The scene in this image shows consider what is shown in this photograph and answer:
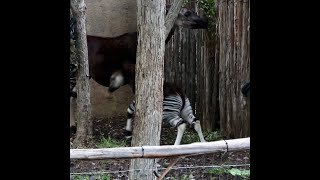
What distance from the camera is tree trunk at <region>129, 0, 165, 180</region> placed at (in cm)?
376

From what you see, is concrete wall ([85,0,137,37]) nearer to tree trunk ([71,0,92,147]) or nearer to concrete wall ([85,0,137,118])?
concrete wall ([85,0,137,118])

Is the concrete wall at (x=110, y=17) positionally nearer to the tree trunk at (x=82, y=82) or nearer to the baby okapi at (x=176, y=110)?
the baby okapi at (x=176, y=110)

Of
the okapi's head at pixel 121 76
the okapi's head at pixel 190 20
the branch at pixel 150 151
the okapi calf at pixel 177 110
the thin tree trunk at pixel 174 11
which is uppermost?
the thin tree trunk at pixel 174 11

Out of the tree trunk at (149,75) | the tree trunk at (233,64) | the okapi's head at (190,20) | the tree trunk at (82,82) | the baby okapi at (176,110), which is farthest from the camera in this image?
the okapi's head at (190,20)

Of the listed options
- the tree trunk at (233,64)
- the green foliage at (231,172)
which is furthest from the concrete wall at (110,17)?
the green foliage at (231,172)

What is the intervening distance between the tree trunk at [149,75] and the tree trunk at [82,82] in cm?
174

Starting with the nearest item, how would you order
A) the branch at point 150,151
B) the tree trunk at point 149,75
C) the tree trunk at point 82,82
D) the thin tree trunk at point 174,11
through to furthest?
the branch at point 150,151 < the tree trunk at point 149,75 < the tree trunk at point 82,82 < the thin tree trunk at point 174,11

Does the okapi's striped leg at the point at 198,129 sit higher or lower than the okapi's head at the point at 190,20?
lower

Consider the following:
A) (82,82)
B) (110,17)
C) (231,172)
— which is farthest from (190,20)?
(231,172)

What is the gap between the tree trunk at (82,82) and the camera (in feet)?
18.0

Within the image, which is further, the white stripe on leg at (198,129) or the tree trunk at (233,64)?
the white stripe on leg at (198,129)
